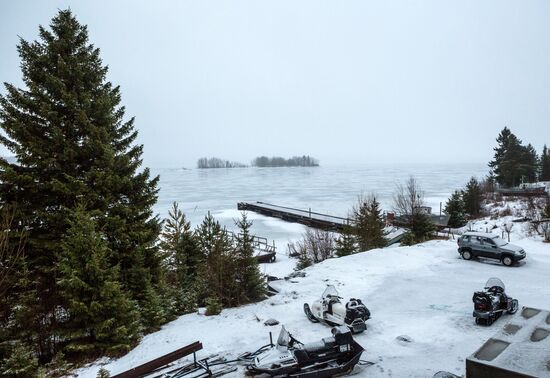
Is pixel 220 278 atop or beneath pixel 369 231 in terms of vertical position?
atop

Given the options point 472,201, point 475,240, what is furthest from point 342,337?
point 472,201

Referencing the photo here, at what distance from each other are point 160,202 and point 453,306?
5104 cm

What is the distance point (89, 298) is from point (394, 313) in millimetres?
10600

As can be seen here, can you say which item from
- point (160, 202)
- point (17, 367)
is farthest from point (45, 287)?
point (160, 202)

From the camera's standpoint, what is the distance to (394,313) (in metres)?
12.0

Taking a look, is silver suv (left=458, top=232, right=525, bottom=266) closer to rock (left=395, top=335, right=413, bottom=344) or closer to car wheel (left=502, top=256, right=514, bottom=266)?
car wheel (left=502, top=256, right=514, bottom=266)

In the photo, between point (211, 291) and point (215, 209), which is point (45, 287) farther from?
point (215, 209)

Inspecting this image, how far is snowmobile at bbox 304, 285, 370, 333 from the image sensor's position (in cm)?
1020

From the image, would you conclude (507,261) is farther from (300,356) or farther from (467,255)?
(300,356)

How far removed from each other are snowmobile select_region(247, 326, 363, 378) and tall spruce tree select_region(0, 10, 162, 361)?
251 inches

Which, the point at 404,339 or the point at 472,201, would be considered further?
the point at 472,201

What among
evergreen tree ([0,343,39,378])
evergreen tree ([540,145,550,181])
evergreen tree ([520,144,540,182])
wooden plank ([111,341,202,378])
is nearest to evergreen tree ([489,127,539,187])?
evergreen tree ([520,144,540,182])

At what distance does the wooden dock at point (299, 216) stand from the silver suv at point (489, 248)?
671 inches

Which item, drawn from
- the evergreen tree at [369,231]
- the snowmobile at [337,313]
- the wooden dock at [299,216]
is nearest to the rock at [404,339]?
the snowmobile at [337,313]
